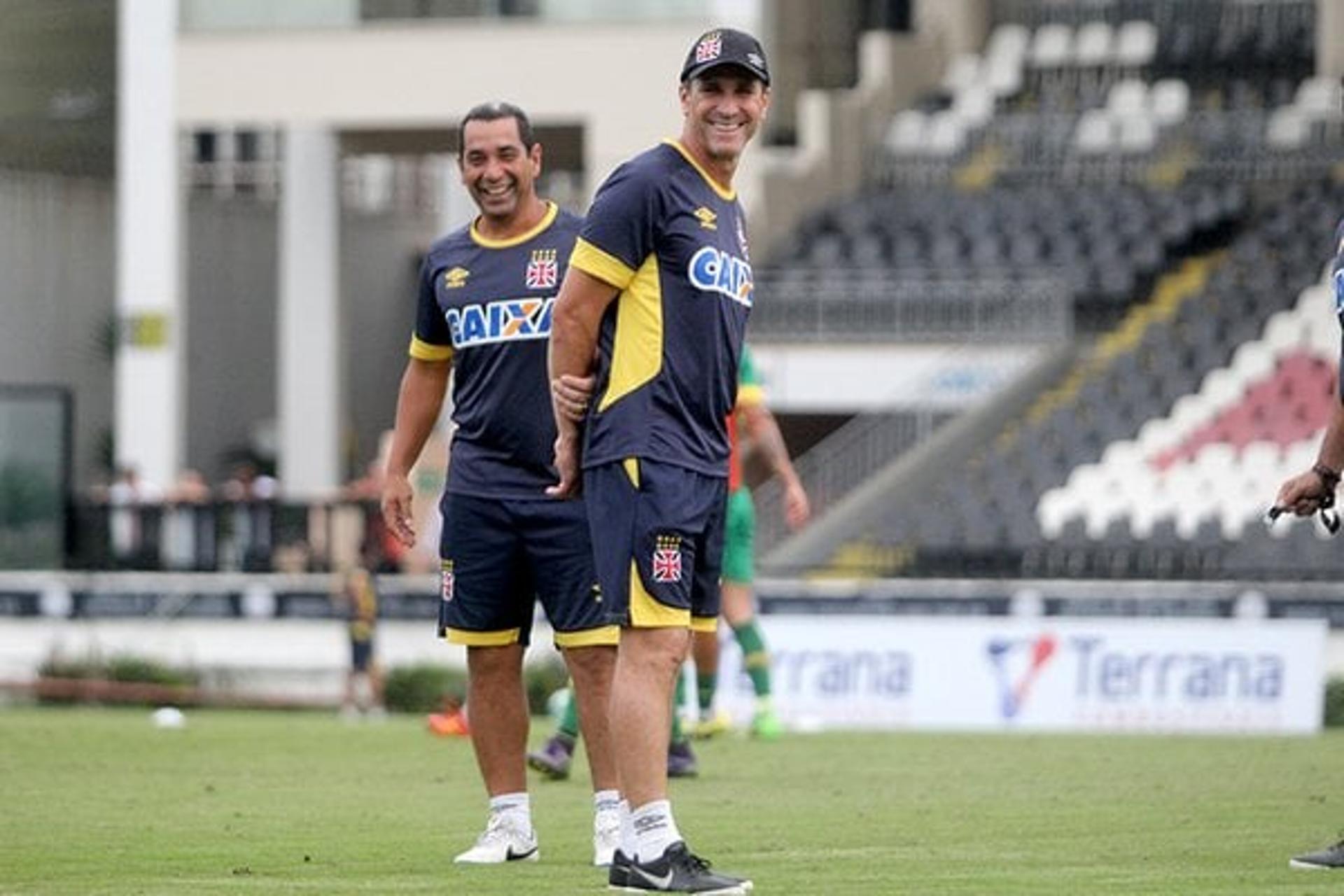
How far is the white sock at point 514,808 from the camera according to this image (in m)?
11.5

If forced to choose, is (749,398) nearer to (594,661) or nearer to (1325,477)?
(594,661)

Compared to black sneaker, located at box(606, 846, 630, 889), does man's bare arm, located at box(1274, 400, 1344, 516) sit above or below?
above

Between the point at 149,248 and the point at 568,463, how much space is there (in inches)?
1180

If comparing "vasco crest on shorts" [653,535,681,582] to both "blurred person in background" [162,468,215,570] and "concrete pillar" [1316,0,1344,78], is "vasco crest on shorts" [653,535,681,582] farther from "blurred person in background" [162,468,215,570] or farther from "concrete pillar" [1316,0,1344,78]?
"concrete pillar" [1316,0,1344,78]

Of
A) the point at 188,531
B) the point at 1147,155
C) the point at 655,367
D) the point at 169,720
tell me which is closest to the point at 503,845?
the point at 655,367

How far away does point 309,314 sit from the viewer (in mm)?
40000

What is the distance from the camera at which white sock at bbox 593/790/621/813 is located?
1136cm

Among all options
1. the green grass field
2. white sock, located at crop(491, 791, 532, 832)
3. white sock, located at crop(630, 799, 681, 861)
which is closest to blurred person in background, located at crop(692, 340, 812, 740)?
the green grass field

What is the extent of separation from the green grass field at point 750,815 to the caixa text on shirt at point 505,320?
5.59 feet

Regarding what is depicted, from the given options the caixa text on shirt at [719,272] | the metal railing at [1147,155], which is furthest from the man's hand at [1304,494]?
the metal railing at [1147,155]

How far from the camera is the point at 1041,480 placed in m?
32.9

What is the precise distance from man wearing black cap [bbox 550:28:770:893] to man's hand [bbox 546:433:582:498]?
1cm

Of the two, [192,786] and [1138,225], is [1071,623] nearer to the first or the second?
[192,786]

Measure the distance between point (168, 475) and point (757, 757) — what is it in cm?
2153
